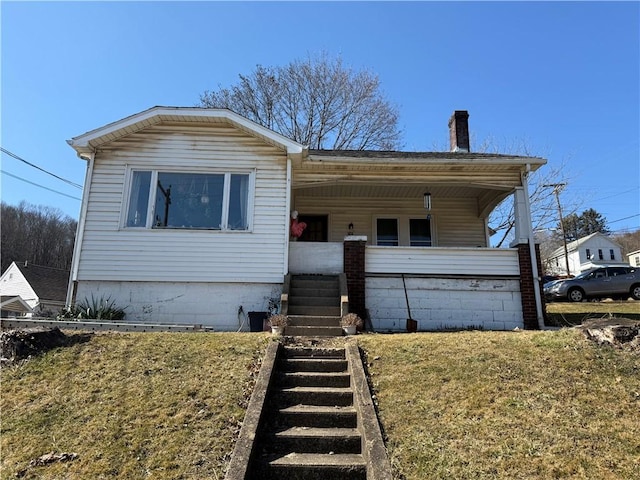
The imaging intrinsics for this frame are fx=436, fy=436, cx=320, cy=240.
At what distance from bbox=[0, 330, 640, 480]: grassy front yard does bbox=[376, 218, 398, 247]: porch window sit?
7356 millimetres

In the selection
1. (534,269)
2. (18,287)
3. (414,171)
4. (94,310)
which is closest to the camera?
(94,310)

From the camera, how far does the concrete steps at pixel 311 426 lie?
13.1 ft

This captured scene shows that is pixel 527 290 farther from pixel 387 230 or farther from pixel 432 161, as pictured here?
pixel 387 230

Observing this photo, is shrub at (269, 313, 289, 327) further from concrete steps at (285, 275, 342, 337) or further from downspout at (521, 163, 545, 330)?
downspout at (521, 163, 545, 330)

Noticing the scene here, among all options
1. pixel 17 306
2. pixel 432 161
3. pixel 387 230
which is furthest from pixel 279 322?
pixel 17 306

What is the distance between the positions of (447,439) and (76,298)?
28.1ft

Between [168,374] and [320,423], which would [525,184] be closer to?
[320,423]

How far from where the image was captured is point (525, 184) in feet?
36.2

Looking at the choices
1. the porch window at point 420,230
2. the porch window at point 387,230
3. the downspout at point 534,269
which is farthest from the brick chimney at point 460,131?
the downspout at point 534,269

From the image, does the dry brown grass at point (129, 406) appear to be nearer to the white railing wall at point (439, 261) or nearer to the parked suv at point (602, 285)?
the white railing wall at point (439, 261)

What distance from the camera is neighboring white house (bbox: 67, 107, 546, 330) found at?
9734mm

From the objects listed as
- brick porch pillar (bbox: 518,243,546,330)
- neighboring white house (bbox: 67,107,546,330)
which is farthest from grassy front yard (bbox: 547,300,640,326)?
neighboring white house (bbox: 67,107,546,330)

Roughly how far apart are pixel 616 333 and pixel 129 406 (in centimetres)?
613

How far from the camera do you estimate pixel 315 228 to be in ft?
45.8
